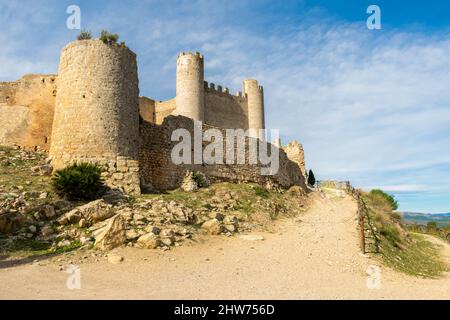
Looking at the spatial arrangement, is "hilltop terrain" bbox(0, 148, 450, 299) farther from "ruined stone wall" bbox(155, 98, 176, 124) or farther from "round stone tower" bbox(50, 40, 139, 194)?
"ruined stone wall" bbox(155, 98, 176, 124)

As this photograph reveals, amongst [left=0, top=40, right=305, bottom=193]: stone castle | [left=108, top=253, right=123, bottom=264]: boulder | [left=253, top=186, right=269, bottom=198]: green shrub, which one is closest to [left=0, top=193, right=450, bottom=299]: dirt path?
[left=108, top=253, right=123, bottom=264]: boulder

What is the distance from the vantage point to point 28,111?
635 inches

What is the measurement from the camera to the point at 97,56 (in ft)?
46.5

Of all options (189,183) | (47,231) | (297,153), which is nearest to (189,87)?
(297,153)

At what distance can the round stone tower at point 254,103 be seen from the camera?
3525 cm

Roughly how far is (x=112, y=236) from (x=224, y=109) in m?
25.0

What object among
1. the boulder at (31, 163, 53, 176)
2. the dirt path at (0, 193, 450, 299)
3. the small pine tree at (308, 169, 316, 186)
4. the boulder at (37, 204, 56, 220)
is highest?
the small pine tree at (308, 169, 316, 186)

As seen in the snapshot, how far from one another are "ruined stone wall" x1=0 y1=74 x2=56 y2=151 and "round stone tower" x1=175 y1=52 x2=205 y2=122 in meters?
14.0

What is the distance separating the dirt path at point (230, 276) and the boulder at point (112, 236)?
0.49m

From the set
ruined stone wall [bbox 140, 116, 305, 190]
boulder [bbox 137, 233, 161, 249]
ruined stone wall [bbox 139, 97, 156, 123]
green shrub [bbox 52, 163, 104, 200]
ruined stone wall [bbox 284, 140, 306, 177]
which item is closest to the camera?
boulder [bbox 137, 233, 161, 249]

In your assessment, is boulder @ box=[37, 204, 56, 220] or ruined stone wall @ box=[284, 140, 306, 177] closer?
boulder @ box=[37, 204, 56, 220]

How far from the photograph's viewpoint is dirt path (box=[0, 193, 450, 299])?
20.7 ft

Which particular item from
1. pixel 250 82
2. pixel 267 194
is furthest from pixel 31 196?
pixel 250 82

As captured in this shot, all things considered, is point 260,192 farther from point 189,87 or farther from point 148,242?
point 189,87
